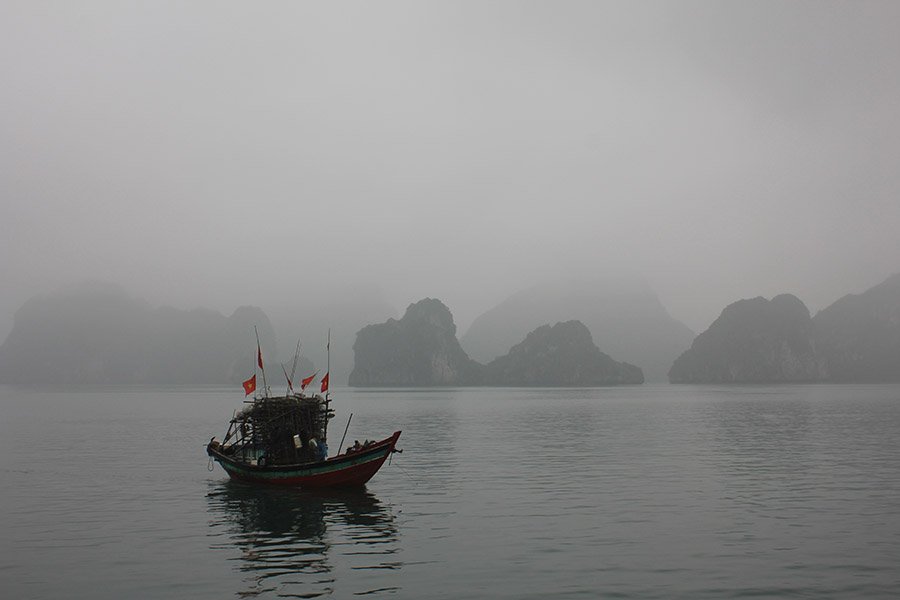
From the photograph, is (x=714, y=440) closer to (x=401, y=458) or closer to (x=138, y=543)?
(x=401, y=458)

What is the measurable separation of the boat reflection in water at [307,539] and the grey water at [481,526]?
0.11m

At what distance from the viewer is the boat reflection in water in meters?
19.6

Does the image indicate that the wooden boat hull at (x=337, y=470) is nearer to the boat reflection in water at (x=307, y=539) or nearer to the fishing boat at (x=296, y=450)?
the fishing boat at (x=296, y=450)

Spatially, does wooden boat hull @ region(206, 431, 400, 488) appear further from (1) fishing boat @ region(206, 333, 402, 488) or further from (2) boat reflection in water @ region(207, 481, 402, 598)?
(2) boat reflection in water @ region(207, 481, 402, 598)

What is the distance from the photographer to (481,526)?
2656 cm

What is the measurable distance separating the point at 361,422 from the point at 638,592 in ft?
245

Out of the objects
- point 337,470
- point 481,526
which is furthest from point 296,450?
point 481,526

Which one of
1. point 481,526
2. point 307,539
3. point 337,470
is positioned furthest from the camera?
point 337,470

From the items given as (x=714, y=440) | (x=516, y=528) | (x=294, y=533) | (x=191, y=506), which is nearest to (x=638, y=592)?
(x=516, y=528)

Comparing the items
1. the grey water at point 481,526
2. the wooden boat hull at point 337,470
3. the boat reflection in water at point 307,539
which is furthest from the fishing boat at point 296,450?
the grey water at point 481,526

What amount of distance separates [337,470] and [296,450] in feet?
11.4

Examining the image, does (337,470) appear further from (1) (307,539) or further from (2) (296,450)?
(1) (307,539)

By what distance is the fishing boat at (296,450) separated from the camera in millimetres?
34094

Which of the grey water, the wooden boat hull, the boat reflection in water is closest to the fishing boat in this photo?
the wooden boat hull
